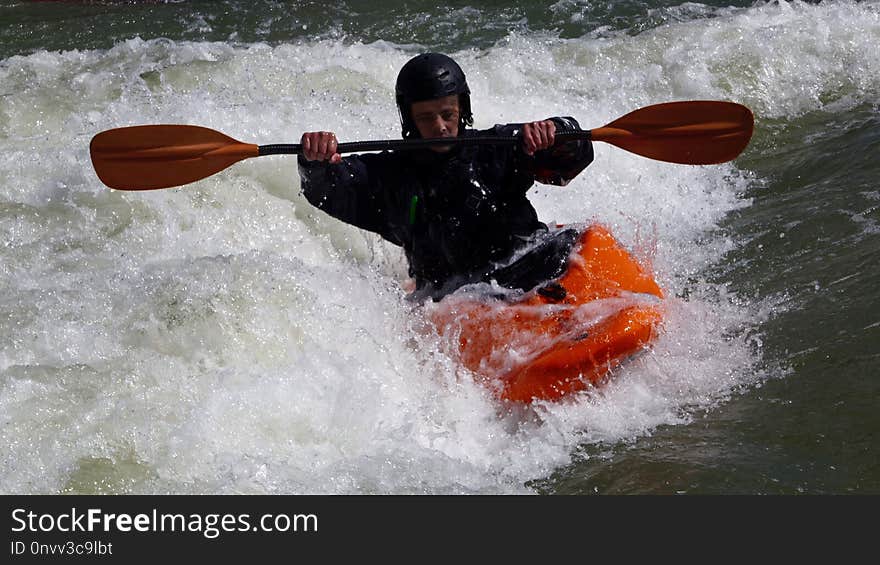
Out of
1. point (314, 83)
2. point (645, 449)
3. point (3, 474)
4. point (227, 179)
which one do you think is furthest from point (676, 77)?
point (3, 474)

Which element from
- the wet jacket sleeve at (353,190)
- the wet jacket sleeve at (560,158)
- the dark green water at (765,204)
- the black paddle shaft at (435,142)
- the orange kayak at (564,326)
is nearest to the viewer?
the dark green water at (765,204)

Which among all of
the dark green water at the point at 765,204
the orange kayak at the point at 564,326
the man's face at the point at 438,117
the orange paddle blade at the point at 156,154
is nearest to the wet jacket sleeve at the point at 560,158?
the man's face at the point at 438,117

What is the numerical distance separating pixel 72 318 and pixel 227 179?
5.72ft

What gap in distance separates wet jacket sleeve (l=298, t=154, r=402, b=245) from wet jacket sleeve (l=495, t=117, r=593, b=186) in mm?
505

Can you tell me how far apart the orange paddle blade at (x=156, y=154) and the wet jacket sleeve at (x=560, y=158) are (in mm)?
1175

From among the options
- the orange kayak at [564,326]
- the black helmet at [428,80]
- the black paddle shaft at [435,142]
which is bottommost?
the orange kayak at [564,326]

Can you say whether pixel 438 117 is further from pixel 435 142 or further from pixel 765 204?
pixel 765 204

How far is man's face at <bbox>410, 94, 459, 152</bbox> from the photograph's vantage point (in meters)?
4.02

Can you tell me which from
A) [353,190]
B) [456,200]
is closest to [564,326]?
[456,200]

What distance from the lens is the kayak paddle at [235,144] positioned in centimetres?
438

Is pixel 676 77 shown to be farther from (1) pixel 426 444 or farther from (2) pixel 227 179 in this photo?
(1) pixel 426 444

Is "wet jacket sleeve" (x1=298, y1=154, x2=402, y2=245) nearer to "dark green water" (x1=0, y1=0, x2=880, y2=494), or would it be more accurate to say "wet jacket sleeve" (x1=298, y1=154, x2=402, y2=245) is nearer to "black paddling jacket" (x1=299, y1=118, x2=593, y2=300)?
"black paddling jacket" (x1=299, y1=118, x2=593, y2=300)

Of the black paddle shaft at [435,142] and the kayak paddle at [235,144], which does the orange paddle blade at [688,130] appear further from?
the black paddle shaft at [435,142]

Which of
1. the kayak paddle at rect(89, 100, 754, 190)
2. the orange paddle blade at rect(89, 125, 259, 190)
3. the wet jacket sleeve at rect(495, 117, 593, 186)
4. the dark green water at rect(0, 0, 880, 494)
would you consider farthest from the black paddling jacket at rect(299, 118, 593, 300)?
the dark green water at rect(0, 0, 880, 494)
